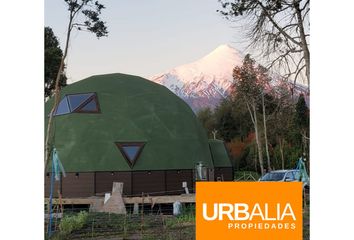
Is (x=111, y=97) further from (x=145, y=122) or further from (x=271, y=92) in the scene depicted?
(x=271, y=92)

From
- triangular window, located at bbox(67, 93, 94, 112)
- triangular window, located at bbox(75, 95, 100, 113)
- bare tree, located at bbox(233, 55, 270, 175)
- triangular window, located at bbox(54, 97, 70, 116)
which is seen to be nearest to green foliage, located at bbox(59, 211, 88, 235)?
bare tree, located at bbox(233, 55, 270, 175)

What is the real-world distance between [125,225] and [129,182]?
478 centimetres

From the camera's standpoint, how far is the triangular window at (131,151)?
53.7 ft

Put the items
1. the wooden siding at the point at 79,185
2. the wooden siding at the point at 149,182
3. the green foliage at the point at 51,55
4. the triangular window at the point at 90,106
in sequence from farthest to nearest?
the triangular window at the point at 90,106 → the wooden siding at the point at 149,182 → the wooden siding at the point at 79,185 → the green foliage at the point at 51,55

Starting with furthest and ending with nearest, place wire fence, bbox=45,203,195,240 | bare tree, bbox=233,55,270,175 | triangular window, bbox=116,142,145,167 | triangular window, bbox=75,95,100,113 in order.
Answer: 1. triangular window, bbox=75,95,100,113
2. triangular window, bbox=116,142,145,167
3. bare tree, bbox=233,55,270,175
4. wire fence, bbox=45,203,195,240

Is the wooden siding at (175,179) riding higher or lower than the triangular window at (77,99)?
lower

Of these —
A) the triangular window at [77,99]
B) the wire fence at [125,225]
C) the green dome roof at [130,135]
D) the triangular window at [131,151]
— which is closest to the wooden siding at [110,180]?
the green dome roof at [130,135]

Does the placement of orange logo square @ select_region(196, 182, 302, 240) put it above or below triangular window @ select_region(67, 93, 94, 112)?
below

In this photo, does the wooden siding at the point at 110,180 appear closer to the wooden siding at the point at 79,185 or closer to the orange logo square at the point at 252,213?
the wooden siding at the point at 79,185

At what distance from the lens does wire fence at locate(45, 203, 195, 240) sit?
9562 millimetres

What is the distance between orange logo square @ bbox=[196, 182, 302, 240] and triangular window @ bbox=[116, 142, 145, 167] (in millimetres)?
8370

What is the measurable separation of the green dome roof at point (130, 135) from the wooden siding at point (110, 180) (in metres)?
0.21

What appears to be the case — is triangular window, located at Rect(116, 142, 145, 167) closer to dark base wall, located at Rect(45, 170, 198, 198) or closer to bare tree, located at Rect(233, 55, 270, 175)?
dark base wall, located at Rect(45, 170, 198, 198)
